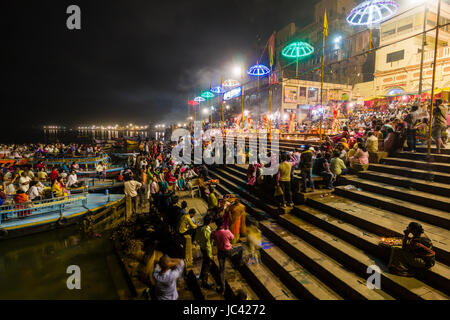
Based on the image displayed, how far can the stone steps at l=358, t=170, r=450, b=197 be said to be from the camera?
18.2ft

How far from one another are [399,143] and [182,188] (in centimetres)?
1107

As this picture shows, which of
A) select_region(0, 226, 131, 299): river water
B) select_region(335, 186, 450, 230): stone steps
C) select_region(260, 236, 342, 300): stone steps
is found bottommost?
select_region(0, 226, 131, 299): river water

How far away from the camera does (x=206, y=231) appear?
5.09 m

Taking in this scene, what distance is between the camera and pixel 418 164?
7.03 m

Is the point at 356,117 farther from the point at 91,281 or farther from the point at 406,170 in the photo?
the point at 91,281

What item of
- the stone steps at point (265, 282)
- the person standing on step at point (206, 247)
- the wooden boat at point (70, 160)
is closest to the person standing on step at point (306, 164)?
the stone steps at point (265, 282)

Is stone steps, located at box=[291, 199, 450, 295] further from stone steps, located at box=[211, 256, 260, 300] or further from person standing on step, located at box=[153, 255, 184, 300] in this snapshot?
person standing on step, located at box=[153, 255, 184, 300]

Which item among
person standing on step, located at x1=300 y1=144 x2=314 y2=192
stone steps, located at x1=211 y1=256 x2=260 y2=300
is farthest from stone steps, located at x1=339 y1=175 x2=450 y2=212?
stone steps, located at x1=211 y1=256 x2=260 y2=300

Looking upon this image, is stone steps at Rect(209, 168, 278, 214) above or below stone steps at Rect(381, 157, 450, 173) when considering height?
below

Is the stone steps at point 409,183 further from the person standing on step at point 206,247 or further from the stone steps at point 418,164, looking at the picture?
the person standing on step at point 206,247

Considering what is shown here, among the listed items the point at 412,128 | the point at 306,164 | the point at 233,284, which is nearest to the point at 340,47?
the point at 412,128

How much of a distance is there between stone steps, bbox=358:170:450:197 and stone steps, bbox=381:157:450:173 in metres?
0.71

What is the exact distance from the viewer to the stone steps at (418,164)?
21.0 ft
